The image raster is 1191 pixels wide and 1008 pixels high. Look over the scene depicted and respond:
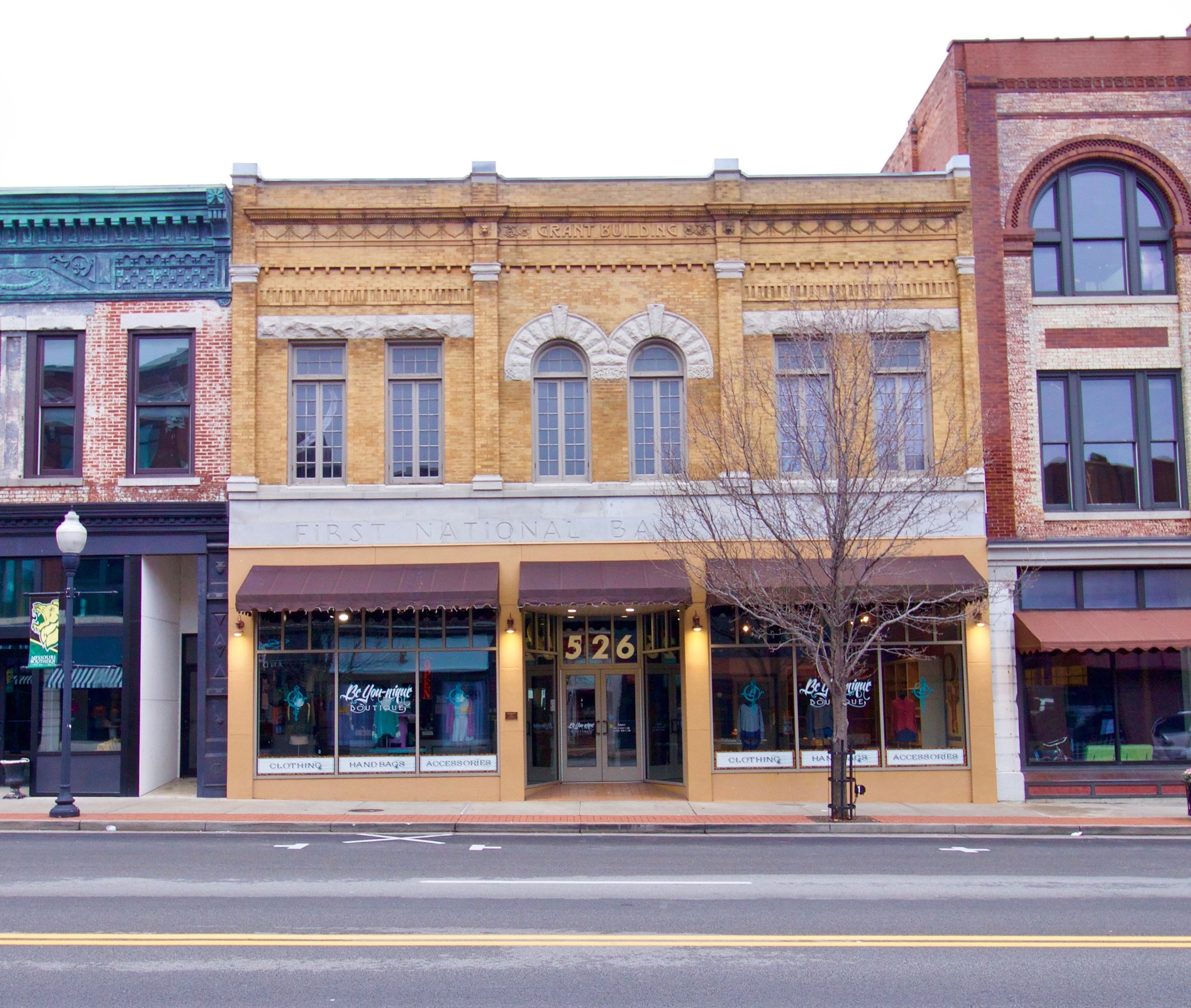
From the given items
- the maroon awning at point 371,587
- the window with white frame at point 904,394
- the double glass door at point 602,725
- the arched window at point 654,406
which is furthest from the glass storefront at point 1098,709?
the maroon awning at point 371,587

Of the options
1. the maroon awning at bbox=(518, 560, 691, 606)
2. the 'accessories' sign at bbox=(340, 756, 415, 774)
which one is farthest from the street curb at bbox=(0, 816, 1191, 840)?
the maroon awning at bbox=(518, 560, 691, 606)

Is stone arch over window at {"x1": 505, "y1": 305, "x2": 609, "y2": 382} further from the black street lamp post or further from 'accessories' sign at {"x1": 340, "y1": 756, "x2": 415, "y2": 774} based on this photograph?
the black street lamp post

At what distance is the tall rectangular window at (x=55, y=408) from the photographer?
2033 cm

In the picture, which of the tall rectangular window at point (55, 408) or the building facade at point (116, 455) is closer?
the building facade at point (116, 455)

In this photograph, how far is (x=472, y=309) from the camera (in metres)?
20.5

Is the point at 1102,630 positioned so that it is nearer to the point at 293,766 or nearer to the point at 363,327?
the point at 363,327

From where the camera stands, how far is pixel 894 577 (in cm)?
1914

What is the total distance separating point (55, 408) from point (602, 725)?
1109 centimetres

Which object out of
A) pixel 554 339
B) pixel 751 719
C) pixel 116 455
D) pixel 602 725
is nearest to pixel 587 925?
pixel 751 719

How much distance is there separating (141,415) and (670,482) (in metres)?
9.24

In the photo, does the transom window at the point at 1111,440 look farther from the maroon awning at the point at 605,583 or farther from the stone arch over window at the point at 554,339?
the stone arch over window at the point at 554,339

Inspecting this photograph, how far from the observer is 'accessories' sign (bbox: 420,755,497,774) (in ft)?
64.3

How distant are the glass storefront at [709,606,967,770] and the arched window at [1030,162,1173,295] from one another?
6.72m

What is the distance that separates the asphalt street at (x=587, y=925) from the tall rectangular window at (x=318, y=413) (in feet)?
25.0
